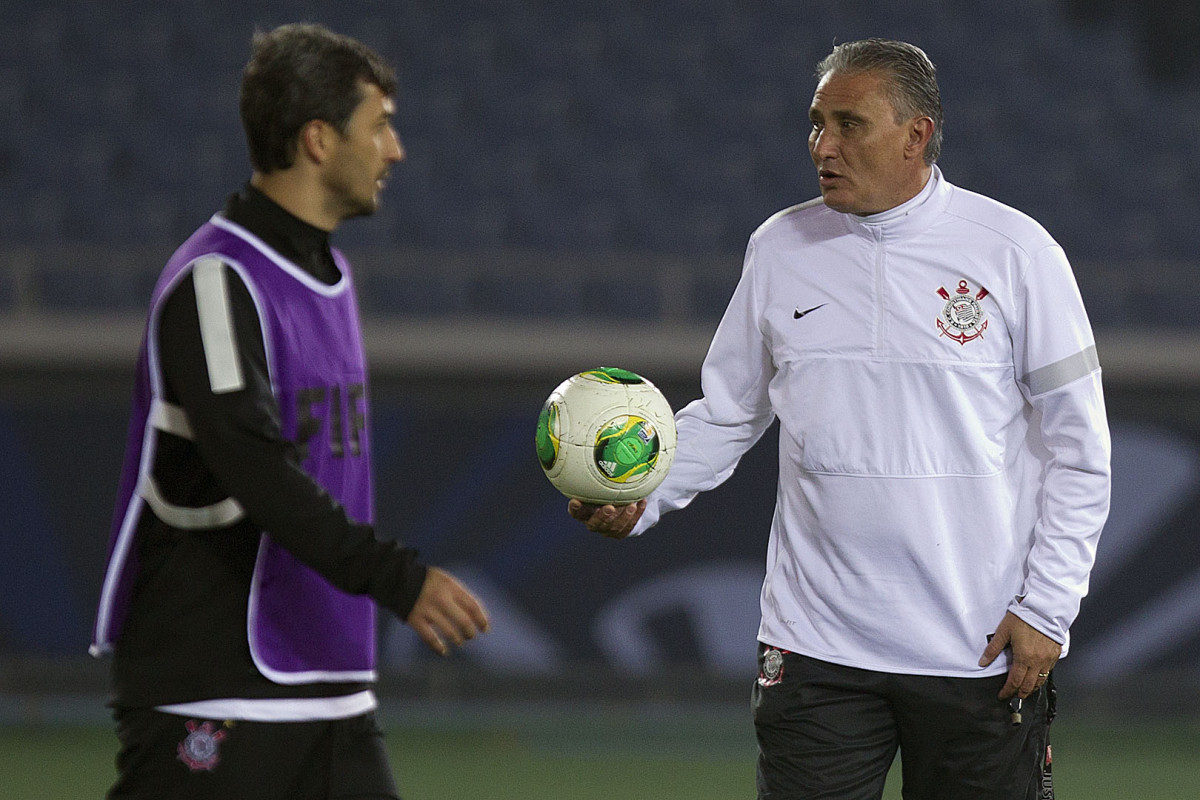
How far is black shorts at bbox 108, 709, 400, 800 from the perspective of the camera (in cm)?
242

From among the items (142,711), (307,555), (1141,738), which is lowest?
(1141,738)

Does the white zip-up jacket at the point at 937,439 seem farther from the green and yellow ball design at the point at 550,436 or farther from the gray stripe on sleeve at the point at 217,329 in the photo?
the gray stripe on sleeve at the point at 217,329

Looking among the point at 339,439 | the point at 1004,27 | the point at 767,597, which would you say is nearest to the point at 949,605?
the point at 767,597

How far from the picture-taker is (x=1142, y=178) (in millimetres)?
9852

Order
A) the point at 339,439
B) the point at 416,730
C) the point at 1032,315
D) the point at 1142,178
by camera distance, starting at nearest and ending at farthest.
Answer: the point at 339,439, the point at 1032,315, the point at 416,730, the point at 1142,178

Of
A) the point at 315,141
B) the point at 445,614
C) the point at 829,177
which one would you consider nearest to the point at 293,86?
A: the point at 315,141

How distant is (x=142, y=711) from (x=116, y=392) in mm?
5166

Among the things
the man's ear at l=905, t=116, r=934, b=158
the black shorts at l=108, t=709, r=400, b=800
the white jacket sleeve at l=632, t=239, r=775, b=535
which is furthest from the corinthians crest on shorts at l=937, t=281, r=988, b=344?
the black shorts at l=108, t=709, r=400, b=800

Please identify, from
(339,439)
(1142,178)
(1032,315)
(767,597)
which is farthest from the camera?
(1142,178)

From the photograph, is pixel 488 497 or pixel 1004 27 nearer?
pixel 488 497

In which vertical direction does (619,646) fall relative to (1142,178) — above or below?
below

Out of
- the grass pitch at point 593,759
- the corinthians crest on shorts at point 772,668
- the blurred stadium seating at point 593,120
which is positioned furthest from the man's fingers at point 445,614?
the blurred stadium seating at point 593,120

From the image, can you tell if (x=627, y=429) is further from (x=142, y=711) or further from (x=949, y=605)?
(x=142, y=711)

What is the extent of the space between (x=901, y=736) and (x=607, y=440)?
824mm
